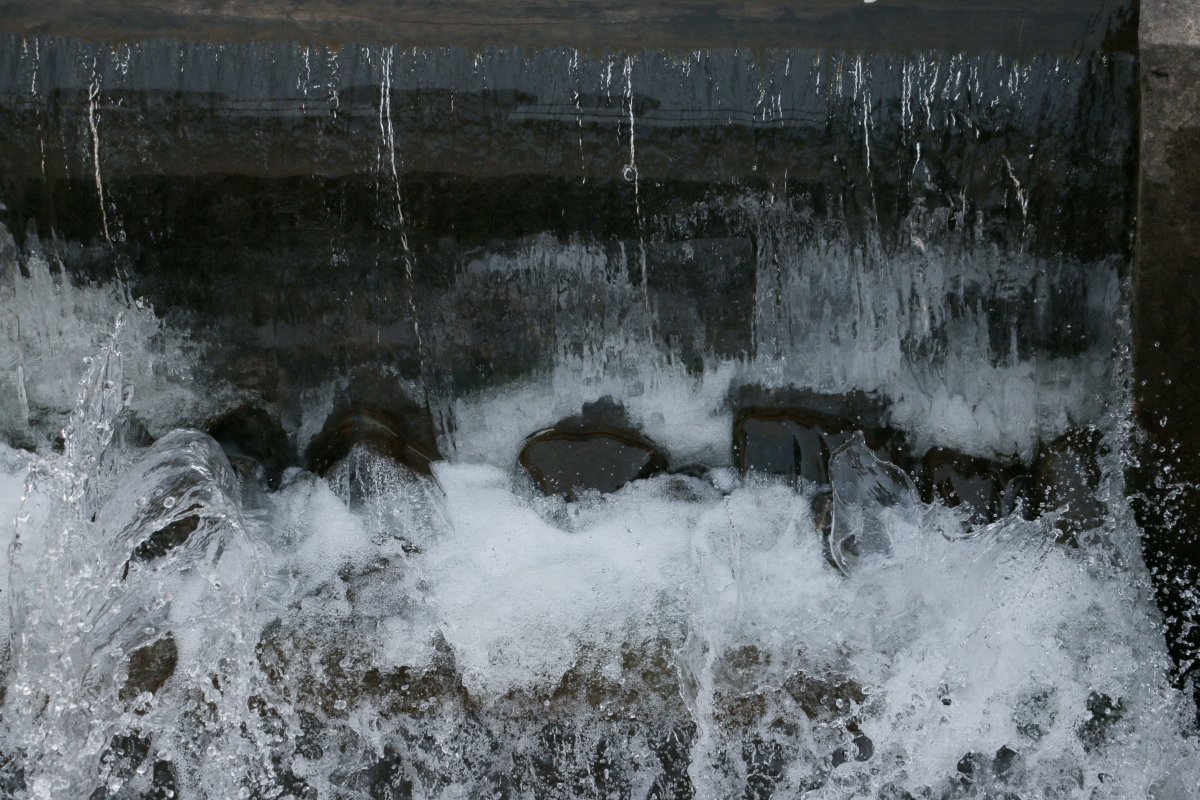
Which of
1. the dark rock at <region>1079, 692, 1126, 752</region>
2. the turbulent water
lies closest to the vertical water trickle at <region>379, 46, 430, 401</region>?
the turbulent water

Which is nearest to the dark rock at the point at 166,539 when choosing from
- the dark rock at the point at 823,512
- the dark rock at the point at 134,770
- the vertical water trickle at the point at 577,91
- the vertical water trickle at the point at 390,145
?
the dark rock at the point at 134,770

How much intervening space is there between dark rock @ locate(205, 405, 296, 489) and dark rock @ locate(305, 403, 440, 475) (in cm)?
10

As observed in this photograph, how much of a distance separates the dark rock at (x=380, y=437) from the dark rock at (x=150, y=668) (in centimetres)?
76

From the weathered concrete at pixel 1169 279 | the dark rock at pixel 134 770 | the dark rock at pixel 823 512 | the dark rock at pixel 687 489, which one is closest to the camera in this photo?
the weathered concrete at pixel 1169 279

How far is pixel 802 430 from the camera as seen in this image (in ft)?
11.9

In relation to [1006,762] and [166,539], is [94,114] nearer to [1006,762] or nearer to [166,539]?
[166,539]

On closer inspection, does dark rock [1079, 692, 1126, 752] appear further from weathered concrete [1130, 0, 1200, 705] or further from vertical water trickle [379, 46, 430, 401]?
vertical water trickle [379, 46, 430, 401]

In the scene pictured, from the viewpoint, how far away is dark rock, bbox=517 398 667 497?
3.61m

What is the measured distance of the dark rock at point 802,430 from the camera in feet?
11.9

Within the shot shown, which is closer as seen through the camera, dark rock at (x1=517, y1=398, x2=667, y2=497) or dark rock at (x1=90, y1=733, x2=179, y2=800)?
dark rock at (x1=90, y1=733, x2=179, y2=800)

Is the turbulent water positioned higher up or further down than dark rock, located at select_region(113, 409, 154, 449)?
further down

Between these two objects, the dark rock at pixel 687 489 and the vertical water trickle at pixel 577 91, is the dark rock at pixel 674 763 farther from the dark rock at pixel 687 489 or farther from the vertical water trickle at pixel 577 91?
the vertical water trickle at pixel 577 91

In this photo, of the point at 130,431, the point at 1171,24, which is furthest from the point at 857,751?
the point at 130,431

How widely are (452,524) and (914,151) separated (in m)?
1.81
